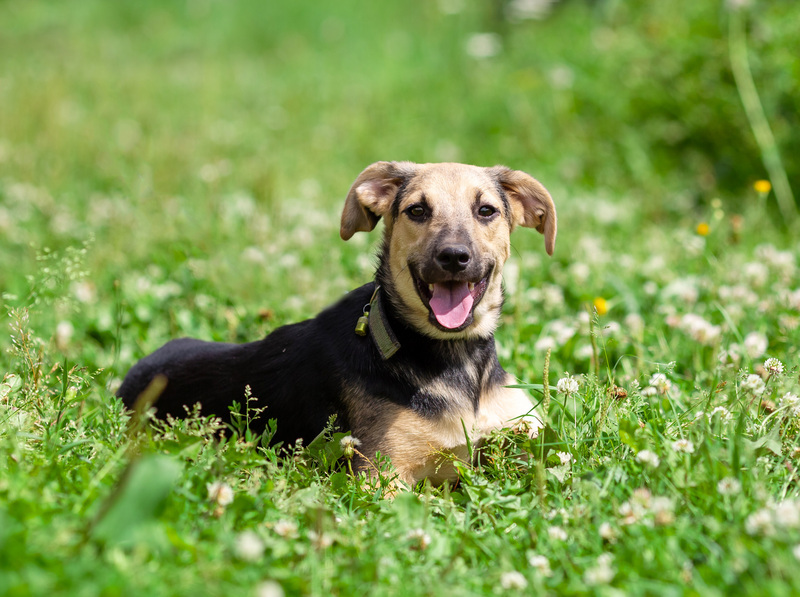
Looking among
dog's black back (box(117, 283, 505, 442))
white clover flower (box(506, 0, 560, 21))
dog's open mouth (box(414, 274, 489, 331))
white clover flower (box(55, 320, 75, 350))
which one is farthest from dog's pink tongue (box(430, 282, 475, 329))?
white clover flower (box(506, 0, 560, 21))

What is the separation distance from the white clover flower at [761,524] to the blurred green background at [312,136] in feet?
10.3

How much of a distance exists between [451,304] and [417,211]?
1.69ft

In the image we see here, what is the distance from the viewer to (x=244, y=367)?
376 centimetres

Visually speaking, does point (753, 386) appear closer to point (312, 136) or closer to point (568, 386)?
point (568, 386)

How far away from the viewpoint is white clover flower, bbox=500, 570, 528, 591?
2221 millimetres

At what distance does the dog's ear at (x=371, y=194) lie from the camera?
12.4 ft

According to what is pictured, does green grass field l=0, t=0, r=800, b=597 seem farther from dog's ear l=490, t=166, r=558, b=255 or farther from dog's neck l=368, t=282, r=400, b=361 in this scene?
dog's ear l=490, t=166, r=558, b=255

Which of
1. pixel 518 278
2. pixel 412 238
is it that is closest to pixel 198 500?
pixel 412 238

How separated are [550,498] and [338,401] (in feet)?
3.40

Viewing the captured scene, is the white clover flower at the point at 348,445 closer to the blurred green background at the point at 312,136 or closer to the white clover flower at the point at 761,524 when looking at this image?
the white clover flower at the point at 761,524

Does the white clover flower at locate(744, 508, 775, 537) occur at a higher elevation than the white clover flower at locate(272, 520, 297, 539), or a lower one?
higher

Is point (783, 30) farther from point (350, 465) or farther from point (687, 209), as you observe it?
point (350, 465)

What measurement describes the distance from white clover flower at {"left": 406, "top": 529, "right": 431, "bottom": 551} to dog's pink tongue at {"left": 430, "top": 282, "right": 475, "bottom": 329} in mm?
1140

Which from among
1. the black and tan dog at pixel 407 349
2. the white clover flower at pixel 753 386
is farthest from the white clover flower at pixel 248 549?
the white clover flower at pixel 753 386
